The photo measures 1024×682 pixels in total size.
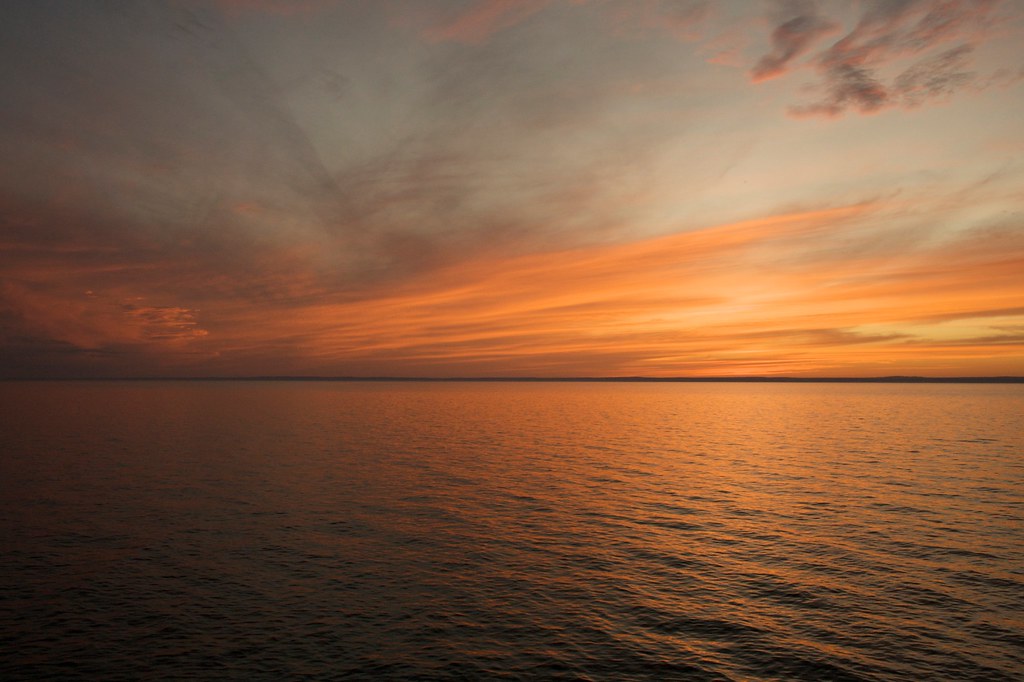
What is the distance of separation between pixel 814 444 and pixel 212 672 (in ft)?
328

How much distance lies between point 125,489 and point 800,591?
57.8 meters

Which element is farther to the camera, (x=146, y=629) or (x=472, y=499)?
(x=472, y=499)

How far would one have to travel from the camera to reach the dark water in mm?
24422

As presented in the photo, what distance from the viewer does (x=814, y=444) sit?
329ft

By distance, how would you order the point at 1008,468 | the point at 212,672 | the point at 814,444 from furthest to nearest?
the point at 814,444 → the point at 1008,468 → the point at 212,672

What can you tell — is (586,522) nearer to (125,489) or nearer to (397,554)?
(397,554)

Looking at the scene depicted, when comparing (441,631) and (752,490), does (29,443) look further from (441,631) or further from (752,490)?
(752,490)

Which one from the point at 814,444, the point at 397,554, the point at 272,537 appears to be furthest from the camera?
the point at 814,444

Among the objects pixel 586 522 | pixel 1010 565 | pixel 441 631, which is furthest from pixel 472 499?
pixel 1010 565

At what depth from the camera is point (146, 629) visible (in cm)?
2680

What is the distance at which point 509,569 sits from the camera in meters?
35.0

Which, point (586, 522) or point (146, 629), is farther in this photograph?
point (586, 522)

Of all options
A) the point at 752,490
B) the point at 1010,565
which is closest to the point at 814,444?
the point at 752,490

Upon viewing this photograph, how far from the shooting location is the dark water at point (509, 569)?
80.1 feet
